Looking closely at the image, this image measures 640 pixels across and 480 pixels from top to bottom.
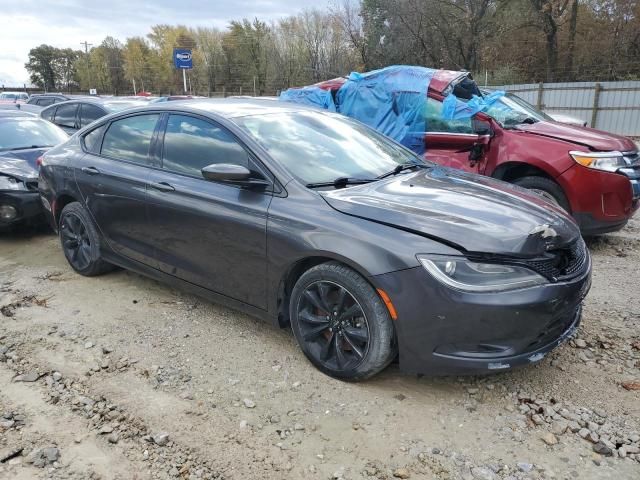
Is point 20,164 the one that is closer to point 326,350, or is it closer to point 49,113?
point 326,350

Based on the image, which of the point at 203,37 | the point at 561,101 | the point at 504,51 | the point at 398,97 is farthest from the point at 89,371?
the point at 203,37

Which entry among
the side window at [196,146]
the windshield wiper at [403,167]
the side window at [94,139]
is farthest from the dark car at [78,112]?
the windshield wiper at [403,167]

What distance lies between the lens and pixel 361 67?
36500mm

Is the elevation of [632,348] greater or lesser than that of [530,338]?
lesser

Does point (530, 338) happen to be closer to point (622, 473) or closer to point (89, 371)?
point (622, 473)

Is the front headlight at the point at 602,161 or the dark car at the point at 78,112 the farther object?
the dark car at the point at 78,112

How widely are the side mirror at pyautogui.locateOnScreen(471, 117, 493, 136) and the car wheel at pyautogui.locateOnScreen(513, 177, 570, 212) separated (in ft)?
2.29

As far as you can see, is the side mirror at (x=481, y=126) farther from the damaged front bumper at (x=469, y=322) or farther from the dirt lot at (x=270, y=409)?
→ the damaged front bumper at (x=469, y=322)

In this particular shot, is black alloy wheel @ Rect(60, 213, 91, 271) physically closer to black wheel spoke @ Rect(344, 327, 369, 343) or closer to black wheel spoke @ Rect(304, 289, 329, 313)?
black wheel spoke @ Rect(304, 289, 329, 313)

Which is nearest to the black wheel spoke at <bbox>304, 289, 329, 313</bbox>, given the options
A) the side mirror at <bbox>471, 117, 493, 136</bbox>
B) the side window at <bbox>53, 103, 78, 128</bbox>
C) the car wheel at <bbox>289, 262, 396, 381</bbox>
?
the car wheel at <bbox>289, 262, 396, 381</bbox>

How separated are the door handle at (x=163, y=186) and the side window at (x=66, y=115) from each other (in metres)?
7.47

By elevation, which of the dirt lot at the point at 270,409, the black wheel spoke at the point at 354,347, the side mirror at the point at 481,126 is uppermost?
the side mirror at the point at 481,126

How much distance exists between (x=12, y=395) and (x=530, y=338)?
2943mm

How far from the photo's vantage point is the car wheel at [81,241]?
4.46 m
